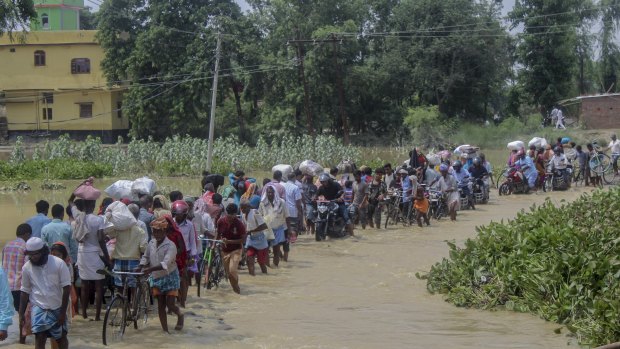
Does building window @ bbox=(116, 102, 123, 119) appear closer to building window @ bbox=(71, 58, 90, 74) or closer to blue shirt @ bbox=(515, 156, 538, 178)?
building window @ bbox=(71, 58, 90, 74)

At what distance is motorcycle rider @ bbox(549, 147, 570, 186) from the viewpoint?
2797cm

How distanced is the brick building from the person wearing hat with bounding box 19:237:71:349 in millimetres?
42612

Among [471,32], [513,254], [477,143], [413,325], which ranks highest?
[471,32]

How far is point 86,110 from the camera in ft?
186

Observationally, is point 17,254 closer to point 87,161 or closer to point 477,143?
point 87,161

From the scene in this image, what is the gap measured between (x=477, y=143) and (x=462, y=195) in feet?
81.7

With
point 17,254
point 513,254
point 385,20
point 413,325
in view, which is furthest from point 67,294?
point 385,20

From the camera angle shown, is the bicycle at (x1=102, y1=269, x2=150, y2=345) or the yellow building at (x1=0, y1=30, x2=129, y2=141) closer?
the bicycle at (x1=102, y1=269, x2=150, y2=345)

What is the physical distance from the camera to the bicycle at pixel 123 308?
10.3 m

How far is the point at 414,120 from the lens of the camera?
49750 mm

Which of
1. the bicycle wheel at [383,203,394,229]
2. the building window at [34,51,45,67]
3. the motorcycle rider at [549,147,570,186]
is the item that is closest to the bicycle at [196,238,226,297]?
the bicycle wheel at [383,203,394,229]

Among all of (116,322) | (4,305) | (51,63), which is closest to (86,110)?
(51,63)

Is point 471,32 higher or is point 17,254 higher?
point 471,32

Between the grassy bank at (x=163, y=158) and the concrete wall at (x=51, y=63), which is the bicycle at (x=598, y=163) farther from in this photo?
the concrete wall at (x=51, y=63)
